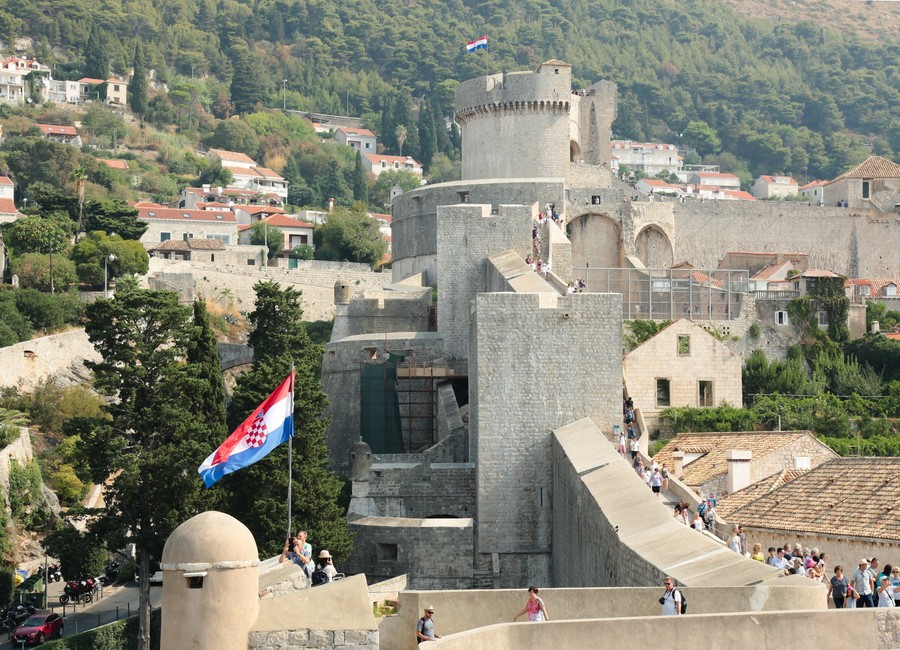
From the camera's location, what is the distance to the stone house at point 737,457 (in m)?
34.4

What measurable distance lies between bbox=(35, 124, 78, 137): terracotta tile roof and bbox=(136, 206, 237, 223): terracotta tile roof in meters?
33.1

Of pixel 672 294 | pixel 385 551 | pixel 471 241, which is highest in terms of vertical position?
pixel 471 241

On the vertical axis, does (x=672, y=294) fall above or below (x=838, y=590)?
above

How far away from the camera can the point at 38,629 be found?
35.1m

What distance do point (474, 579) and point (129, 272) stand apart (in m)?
39.5

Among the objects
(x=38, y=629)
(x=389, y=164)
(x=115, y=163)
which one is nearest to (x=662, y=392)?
(x=38, y=629)

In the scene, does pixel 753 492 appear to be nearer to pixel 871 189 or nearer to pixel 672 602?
pixel 672 602

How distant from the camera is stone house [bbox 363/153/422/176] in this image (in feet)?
502

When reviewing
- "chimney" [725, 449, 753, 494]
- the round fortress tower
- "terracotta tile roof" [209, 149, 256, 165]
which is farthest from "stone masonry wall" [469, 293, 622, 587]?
"terracotta tile roof" [209, 149, 256, 165]

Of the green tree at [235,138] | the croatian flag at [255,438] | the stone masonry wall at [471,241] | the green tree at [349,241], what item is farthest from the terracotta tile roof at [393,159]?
the croatian flag at [255,438]

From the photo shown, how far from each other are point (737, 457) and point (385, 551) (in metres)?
7.49

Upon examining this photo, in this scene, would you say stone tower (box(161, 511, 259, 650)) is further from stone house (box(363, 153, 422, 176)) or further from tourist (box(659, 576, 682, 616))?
stone house (box(363, 153, 422, 176))

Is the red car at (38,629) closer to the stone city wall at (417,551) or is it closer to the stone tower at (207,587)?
the stone city wall at (417,551)

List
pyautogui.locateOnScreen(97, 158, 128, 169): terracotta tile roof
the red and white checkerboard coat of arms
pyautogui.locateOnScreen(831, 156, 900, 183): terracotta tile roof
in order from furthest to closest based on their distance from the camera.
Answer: pyautogui.locateOnScreen(97, 158, 128, 169): terracotta tile roof, pyautogui.locateOnScreen(831, 156, 900, 183): terracotta tile roof, the red and white checkerboard coat of arms
